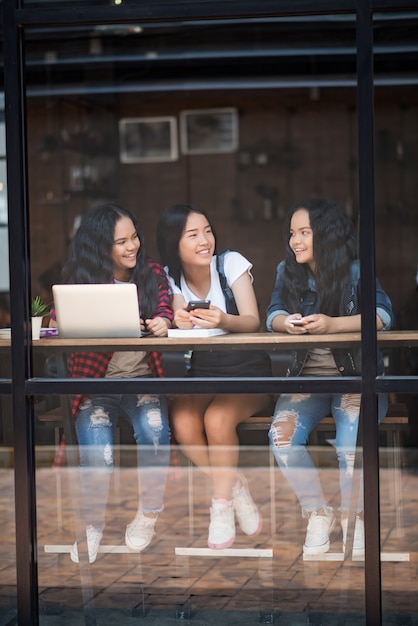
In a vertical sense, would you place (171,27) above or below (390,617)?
above

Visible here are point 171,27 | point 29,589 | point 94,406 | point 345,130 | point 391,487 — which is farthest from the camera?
point 345,130

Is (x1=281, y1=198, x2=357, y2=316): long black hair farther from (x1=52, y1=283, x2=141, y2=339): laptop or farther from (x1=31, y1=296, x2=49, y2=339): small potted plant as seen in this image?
(x1=31, y1=296, x2=49, y2=339): small potted plant

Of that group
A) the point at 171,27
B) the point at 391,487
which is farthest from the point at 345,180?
the point at 391,487

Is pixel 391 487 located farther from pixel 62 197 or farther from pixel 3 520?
pixel 62 197

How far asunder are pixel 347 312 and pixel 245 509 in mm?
1033

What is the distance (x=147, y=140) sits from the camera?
923 cm

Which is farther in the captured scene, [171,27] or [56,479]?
[171,27]

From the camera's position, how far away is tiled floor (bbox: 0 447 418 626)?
3207mm

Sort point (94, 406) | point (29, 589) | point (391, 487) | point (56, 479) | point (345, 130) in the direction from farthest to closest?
point (345, 130)
point (56, 479)
point (391, 487)
point (94, 406)
point (29, 589)

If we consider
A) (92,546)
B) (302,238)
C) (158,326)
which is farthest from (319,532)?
(302,238)

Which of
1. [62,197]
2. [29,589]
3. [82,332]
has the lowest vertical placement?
[29,589]

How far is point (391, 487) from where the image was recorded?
3.56 m

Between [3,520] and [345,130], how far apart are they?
6070mm

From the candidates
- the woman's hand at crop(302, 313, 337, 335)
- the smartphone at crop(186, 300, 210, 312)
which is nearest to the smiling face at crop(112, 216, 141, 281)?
the smartphone at crop(186, 300, 210, 312)
